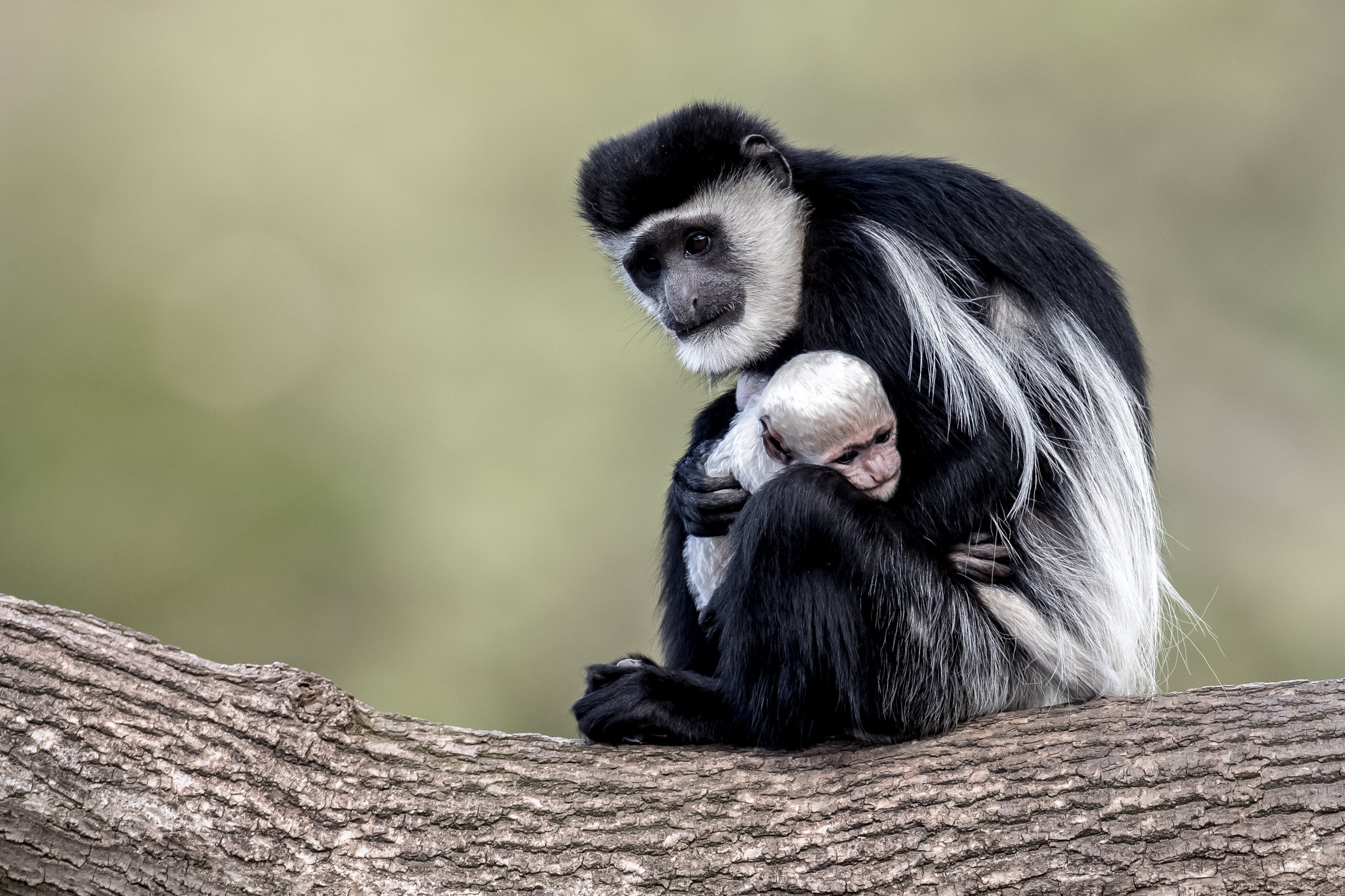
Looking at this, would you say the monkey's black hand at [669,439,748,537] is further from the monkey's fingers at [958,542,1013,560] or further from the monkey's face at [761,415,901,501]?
the monkey's fingers at [958,542,1013,560]

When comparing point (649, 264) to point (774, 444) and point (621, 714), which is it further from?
point (621, 714)

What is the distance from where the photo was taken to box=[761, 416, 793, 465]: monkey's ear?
2.44 meters

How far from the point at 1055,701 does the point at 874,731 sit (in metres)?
0.52

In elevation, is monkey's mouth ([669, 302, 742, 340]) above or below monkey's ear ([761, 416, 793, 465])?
above

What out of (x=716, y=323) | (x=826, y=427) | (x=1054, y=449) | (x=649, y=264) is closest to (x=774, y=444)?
(x=826, y=427)

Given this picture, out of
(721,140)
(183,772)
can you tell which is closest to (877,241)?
(721,140)

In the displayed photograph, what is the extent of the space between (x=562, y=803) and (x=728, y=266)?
135cm

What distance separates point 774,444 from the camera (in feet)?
8.09

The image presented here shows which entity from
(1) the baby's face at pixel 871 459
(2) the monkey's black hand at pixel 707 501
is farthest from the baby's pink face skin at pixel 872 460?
(2) the monkey's black hand at pixel 707 501

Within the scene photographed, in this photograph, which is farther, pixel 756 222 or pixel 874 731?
pixel 756 222

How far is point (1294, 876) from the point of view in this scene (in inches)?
73.7

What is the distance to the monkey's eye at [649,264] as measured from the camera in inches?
114

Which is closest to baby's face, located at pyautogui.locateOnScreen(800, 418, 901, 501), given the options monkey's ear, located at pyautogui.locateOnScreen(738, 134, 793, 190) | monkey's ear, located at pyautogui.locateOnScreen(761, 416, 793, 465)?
monkey's ear, located at pyautogui.locateOnScreen(761, 416, 793, 465)

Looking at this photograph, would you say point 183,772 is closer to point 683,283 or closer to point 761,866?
point 761,866
